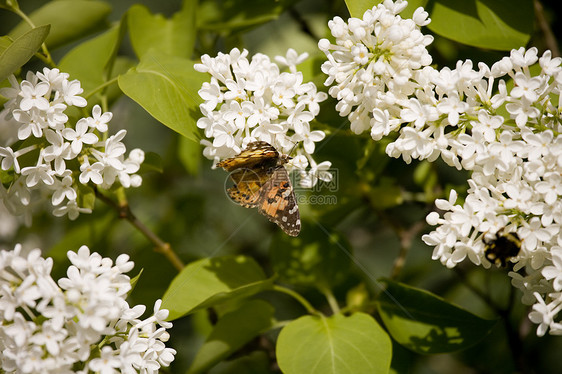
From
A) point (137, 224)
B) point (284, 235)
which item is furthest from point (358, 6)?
point (137, 224)

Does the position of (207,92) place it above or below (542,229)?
above

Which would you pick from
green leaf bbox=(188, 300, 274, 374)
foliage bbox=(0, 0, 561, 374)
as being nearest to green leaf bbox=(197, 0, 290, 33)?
foliage bbox=(0, 0, 561, 374)

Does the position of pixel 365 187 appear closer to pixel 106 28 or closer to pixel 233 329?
pixel 233 329

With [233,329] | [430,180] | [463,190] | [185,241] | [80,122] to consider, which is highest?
[80,122]

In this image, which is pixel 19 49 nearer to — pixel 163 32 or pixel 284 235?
pixel 163 32

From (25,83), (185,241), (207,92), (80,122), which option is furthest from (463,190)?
(185,241)

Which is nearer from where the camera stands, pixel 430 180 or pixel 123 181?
pixel 123 181
